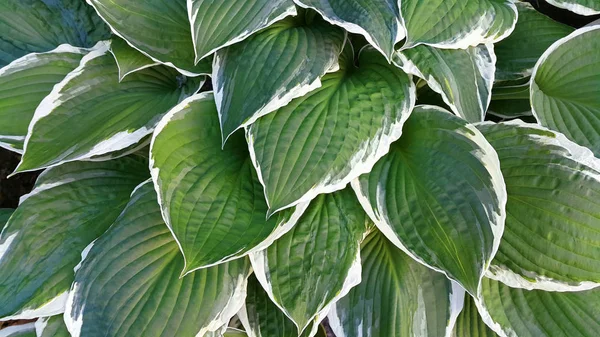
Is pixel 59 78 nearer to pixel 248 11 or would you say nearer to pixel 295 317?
pixel 248 11

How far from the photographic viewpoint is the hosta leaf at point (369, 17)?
2.59ft

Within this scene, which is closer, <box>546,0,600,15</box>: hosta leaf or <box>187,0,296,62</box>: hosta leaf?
<box>187,0,296,62</box>: hosta leaf

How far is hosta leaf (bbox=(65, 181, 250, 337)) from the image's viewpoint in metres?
0.82

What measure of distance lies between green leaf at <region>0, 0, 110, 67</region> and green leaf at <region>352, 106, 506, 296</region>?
75 centimetres

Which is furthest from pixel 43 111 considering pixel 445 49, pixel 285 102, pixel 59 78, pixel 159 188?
pixel 445 49

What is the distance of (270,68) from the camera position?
84 centimetres

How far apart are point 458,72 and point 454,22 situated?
0.27 feet

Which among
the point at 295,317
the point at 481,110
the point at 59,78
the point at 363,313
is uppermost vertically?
the point at 59,78

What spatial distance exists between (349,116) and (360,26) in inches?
5.3

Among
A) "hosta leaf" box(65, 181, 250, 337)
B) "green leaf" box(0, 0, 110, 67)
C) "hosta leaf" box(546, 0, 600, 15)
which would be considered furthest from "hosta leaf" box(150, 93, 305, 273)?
"hosta leaf" box(546, 0, 600, 15)

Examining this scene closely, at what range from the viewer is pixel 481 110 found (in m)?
0.91

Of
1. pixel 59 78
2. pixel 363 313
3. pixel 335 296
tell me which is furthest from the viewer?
pixel 59 78

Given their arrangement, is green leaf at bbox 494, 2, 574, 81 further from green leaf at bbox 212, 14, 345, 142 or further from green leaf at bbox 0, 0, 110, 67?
green leaf at bbox 0, 0, 110, 67

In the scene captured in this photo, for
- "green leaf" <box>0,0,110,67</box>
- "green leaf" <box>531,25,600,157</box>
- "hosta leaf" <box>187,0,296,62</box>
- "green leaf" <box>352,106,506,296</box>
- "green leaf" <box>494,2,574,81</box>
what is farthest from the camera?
"green leaf" <box>0,0,110,67</box>
